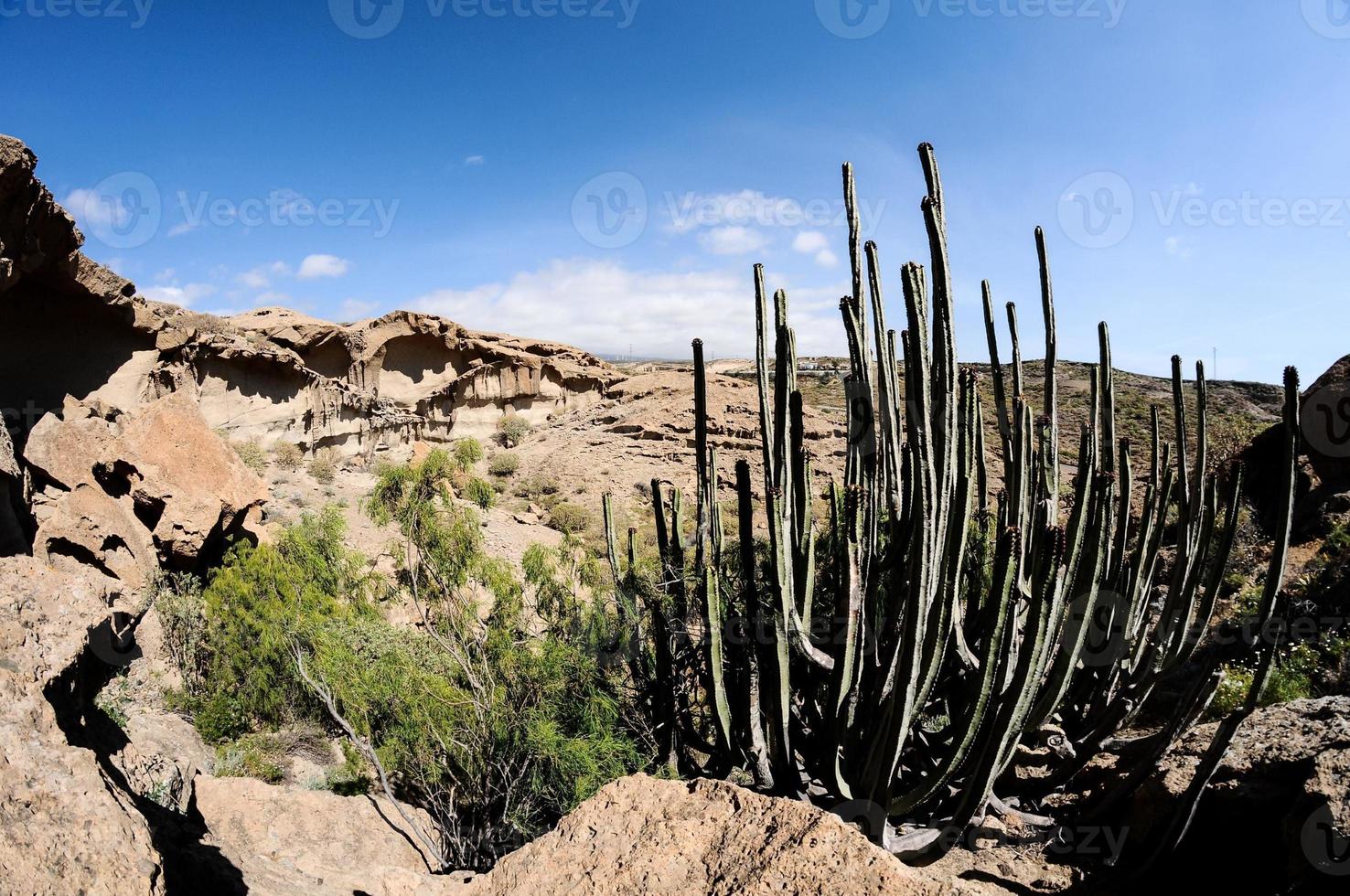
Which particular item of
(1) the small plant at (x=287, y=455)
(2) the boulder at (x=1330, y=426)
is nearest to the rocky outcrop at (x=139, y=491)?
(1) the small plant at (x=287, y=455)

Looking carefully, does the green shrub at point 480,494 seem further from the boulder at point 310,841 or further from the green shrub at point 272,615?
the boulder at point 310,841

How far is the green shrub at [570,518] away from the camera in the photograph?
18.3 m

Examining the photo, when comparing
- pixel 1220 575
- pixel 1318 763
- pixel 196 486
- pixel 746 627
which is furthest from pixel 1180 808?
pixel 196 486

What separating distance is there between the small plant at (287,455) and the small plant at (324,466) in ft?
1.25

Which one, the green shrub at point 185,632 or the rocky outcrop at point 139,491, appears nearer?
the green shrub at point 185,632

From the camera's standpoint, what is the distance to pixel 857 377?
4289 millimetres

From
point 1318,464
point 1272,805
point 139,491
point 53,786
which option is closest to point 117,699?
point 139,491

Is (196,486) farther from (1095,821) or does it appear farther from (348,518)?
(1095,821)

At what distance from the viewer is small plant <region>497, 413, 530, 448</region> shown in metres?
27.2

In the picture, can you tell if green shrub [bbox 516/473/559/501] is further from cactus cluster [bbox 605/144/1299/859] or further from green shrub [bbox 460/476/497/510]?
cactus cluster [bbox 605/144/1299/859]

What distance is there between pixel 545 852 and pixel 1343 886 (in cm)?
291

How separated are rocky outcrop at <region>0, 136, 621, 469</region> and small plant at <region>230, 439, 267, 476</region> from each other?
0.77 metres

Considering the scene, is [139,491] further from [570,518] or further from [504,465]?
[504,465]

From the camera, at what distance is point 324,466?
21.5m
